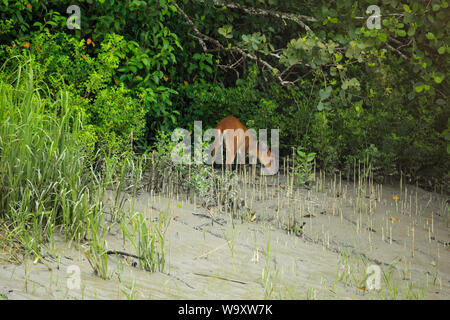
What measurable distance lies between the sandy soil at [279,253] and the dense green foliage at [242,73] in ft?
2.82

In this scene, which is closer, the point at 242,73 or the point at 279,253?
the point at 279,253

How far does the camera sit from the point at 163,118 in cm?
729

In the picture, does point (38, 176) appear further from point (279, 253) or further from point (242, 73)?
point (242, 73)

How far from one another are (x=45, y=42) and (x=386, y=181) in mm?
4305

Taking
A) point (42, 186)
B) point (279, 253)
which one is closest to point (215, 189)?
point (279, 253)

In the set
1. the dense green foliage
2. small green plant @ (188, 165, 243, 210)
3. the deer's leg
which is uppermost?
the dense green foliage

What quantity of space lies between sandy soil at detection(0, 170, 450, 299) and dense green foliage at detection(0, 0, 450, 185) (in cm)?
86

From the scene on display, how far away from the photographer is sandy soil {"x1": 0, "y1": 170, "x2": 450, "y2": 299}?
3.32m

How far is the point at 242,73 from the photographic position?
343 inches

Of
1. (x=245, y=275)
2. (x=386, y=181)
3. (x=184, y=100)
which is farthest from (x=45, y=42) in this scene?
(x=386, y=181)

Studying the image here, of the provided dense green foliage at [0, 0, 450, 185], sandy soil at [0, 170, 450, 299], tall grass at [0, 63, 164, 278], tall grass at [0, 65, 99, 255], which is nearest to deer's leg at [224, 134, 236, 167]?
sandy soil at [0, 170, 450, 299]

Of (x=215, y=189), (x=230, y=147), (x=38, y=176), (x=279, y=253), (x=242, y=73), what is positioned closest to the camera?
(x=38, y=176)

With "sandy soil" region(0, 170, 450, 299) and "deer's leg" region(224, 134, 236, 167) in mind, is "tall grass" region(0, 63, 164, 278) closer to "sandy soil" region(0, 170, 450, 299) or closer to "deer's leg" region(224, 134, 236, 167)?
"sandy soil" region(0, 170, 450, 299)

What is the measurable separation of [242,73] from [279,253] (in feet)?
16.2
